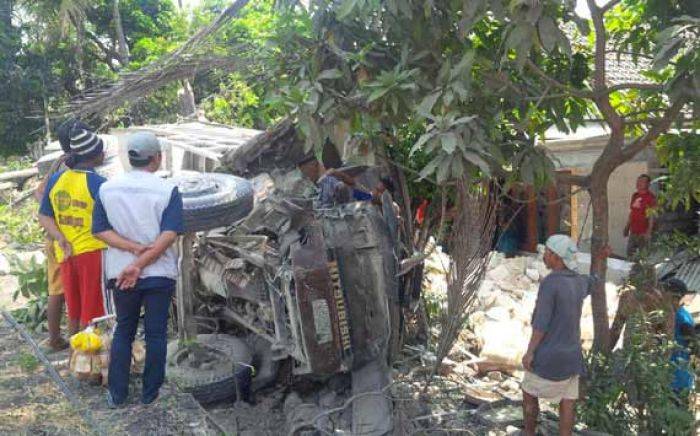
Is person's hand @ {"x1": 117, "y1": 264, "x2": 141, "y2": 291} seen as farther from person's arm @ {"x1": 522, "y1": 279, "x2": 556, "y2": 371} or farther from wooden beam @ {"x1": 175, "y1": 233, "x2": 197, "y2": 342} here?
person's arm @ {"x1": 522, "y1": 279, "x2": 556, "y2": 371}

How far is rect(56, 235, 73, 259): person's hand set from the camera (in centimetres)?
460

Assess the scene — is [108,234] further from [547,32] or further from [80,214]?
[547,32]

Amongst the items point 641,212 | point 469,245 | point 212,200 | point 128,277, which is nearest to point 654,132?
point 469,245

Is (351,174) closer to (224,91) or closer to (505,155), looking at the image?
(505,155)

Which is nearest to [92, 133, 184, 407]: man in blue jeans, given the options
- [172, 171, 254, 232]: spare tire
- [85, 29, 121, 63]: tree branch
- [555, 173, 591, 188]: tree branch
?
[172, 171, 254, 232]: spare tire

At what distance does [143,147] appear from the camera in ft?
12.4

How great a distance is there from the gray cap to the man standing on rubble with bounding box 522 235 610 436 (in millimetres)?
2566

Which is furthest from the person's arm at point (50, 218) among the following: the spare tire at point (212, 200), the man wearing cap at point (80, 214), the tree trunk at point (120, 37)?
the tree trunk at point (120, 37)

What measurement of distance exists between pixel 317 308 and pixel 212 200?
118 cm

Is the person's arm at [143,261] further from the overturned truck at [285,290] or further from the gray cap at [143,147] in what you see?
the overturned truck at [285,290]

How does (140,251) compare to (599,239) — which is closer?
(140,251)

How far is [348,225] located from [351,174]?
0.97 metres

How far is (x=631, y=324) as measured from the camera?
15.5ft

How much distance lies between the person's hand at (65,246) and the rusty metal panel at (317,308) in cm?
154
